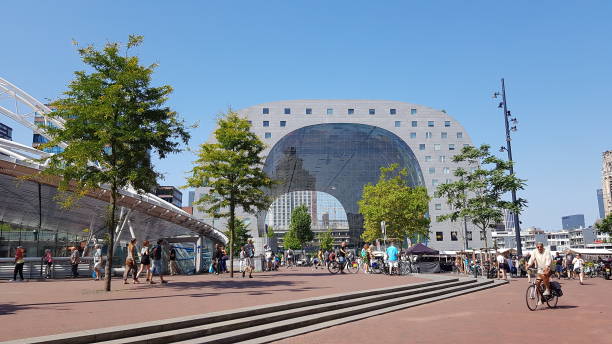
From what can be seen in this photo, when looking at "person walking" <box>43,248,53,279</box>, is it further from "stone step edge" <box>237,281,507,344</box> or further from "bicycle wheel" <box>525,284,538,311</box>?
"bicycle wheel" <box>525,284,538,311</box>

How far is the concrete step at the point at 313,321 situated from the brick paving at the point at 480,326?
0.40m

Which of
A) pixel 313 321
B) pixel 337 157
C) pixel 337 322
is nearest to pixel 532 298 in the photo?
pixel 337 322

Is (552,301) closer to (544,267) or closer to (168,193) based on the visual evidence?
(544,267)

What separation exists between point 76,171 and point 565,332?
50.9ft

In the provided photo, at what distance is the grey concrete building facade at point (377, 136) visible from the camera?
7738 cm

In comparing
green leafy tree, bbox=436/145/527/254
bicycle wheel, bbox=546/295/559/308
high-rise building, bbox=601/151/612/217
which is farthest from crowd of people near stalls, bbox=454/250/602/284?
high-rise building, bbox=601/151/612/217

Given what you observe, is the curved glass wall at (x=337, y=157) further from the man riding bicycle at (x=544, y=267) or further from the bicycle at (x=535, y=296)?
the bicycle at (x=535, y=296)

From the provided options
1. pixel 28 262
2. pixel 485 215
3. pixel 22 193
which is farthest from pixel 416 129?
pixel 28 262

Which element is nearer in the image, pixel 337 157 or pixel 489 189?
pixel 489 189

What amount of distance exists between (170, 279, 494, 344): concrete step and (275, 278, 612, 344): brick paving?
15.7 inches

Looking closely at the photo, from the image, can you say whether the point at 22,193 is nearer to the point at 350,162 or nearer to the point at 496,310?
the point at 496,310

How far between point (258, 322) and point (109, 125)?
9.27 meters

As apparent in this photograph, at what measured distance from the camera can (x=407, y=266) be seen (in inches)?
1133

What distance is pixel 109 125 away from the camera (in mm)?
15422
